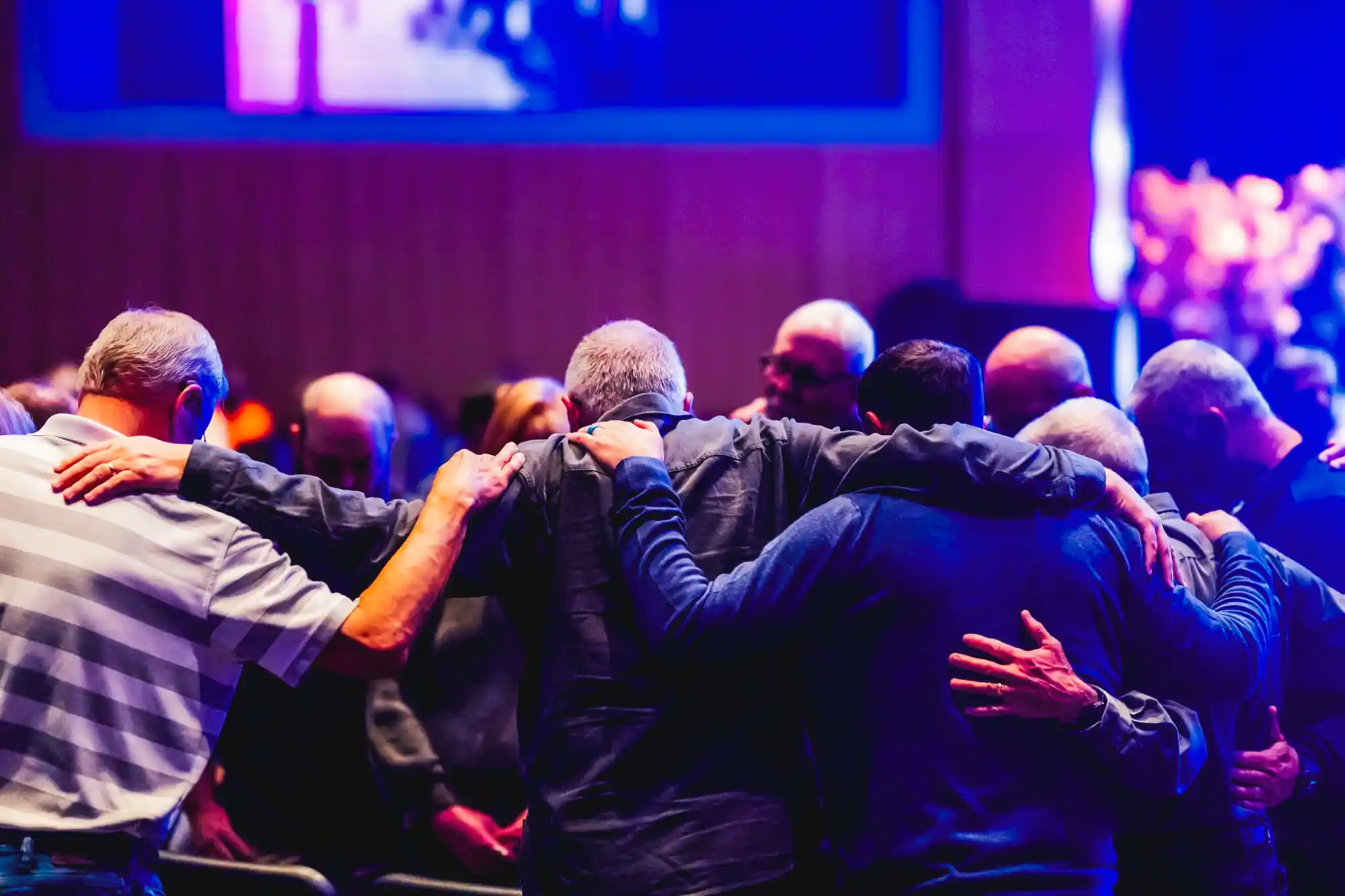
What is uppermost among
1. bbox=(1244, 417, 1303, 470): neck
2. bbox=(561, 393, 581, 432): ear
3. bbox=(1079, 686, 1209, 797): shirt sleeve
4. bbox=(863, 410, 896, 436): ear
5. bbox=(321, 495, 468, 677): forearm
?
bbox=(561, 393, 581, 432): ear

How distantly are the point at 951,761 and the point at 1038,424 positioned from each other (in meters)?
0.80

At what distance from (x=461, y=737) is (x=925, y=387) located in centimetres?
124

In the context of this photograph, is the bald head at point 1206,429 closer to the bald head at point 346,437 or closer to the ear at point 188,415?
the bald head at point 346,437

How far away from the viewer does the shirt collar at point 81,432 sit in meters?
1.95

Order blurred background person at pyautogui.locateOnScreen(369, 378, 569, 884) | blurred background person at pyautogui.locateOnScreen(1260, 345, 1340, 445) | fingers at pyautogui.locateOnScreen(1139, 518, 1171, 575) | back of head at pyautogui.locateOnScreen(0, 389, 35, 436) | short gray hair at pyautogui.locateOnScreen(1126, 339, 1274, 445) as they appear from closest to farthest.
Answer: fingers at pyautogui.locateOnScreen(1139, 518, 1171, 575) < back of head at pyautogui.locateOnScreen(0, 389, 35, 436) < blurred background person at pyautogui.locateOnScreen(369, 378, 569, 884) < short gray hair at pyautogui.locateOnScreen(1126, 339, 1274, 445) < blurred background person at pyautogui.locateOnScreen(1260, 345, 1340, 445)

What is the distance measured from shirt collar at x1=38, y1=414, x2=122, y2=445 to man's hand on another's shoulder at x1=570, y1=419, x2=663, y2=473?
0.70m

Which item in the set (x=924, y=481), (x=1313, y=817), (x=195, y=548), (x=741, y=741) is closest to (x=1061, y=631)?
(x=924, y=481)

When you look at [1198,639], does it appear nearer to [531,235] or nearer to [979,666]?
[979,666]

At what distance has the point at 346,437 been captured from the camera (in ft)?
10.3

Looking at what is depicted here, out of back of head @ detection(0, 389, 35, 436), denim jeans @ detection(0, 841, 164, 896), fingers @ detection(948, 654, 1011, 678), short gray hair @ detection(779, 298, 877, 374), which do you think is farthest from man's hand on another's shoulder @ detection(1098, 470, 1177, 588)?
back of head @ detection(0, 389, 35, 436)

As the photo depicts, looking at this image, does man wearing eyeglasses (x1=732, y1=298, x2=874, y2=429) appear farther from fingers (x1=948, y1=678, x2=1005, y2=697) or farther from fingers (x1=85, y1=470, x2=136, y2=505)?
fingers (x1=85, y1=470, x2=136, y2=505)

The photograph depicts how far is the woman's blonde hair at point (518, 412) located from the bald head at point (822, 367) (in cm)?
58

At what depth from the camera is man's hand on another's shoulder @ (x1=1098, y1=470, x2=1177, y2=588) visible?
210 cm

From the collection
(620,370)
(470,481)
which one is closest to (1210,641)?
(620,370)
